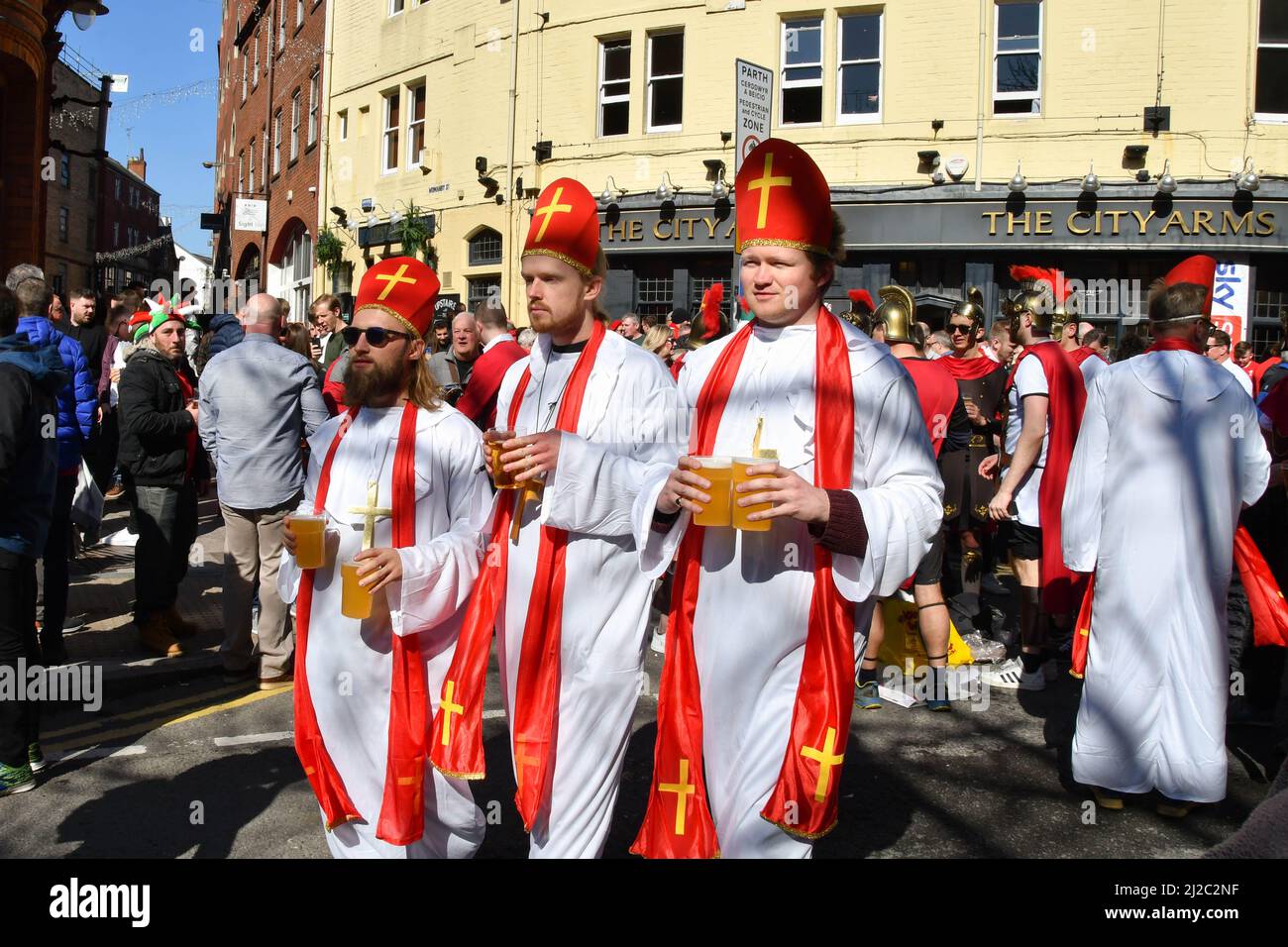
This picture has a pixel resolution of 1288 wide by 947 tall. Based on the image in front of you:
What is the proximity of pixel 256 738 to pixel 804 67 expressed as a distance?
14.7m

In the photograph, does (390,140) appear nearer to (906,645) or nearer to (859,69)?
(859,69)

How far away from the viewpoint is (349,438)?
3.52 m

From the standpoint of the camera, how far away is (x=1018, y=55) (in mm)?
15945

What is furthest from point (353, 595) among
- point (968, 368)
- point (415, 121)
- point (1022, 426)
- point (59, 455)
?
point (415, 121)

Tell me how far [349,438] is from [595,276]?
965 millimetres

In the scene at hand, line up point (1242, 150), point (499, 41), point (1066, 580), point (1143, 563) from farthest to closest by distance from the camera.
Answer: point (499, 41) < point (1242, 150) < point (1066, 580) < point (1143, 563)

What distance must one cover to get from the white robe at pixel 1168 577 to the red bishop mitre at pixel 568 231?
249 cm

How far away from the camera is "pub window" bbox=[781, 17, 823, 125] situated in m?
17.0

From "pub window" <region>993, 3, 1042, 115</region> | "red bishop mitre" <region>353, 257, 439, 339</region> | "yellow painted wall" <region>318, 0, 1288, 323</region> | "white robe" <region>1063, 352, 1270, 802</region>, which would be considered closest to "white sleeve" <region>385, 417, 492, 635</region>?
"red bishop mitre" <region>353, 257, 439, 339</region>

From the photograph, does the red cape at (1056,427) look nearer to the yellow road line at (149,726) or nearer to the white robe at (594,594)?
the white robe at (594,594)

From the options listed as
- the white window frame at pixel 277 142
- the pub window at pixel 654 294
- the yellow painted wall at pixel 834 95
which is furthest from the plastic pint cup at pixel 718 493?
the white window frame at pixel 277 142

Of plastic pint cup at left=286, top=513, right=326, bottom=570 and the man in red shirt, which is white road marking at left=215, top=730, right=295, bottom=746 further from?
plastic pint cup at left=286, top=513, right=326, bottom=570
